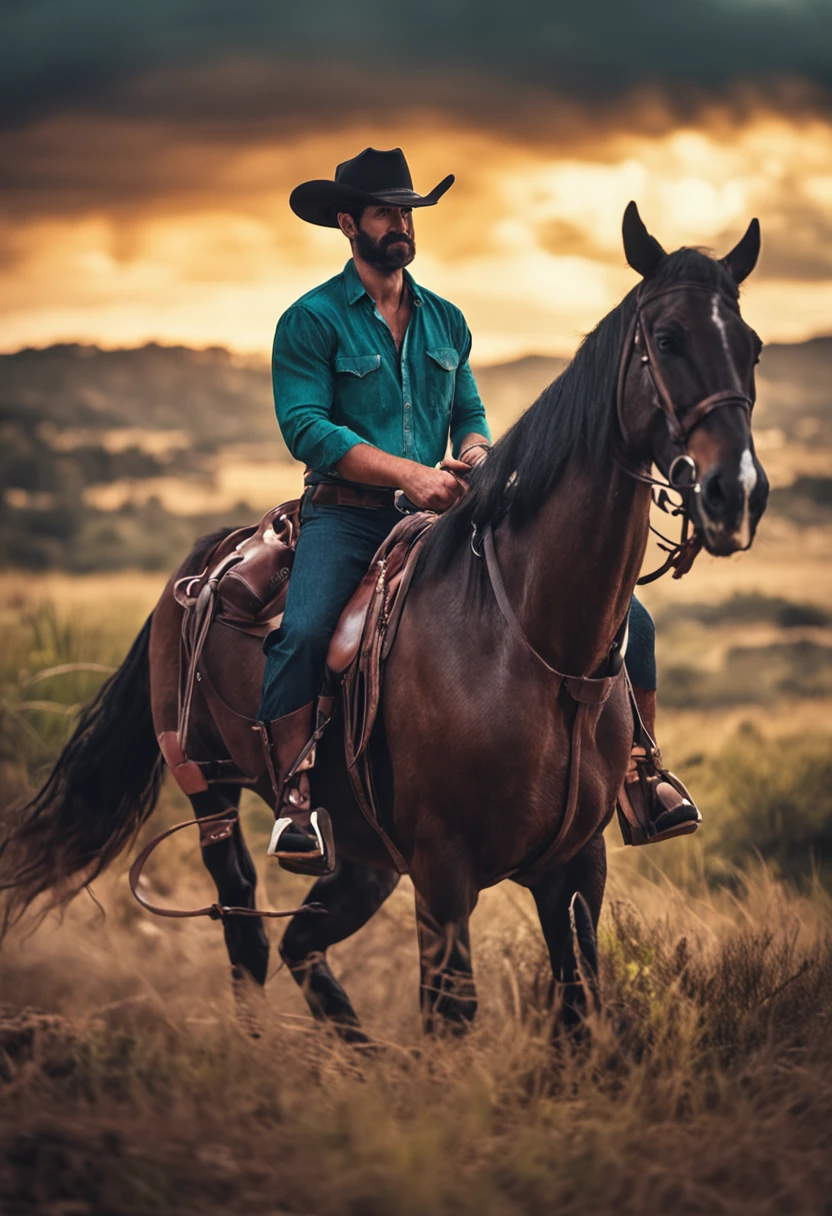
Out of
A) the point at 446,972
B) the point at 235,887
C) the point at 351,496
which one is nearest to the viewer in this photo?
the point at 446,972

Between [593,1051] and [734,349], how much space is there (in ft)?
6.78

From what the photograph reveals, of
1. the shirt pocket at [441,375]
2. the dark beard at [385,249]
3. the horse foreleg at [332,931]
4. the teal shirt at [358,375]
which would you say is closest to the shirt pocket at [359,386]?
the teal shirt at [358,375]

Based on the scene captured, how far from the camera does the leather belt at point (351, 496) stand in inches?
190

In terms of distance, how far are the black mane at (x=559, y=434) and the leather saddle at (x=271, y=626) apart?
264 mm

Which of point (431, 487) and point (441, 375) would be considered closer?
point (431, 487)

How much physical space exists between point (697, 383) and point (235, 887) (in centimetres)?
335

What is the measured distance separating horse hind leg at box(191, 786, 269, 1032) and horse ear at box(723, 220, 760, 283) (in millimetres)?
3196

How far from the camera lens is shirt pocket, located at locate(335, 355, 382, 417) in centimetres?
473

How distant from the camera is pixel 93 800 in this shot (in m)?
5.99

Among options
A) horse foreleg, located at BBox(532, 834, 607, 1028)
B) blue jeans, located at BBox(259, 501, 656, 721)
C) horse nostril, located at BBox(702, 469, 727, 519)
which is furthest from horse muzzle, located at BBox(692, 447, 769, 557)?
horse foreleg, located at BBox(532, 834, 607, 1028)

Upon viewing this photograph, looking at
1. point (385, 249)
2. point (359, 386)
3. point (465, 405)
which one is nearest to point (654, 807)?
point (465, 405)

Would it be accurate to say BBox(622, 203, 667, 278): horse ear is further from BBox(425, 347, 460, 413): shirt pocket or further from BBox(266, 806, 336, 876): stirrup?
BBox(266, 806, 336, 876): stirrup

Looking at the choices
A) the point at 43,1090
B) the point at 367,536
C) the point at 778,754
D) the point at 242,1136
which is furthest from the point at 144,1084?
the point at 778,754

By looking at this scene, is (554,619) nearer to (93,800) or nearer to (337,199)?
(337,199)
